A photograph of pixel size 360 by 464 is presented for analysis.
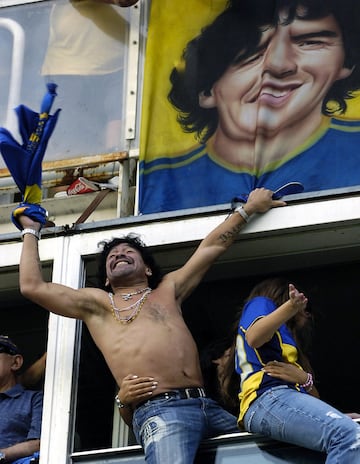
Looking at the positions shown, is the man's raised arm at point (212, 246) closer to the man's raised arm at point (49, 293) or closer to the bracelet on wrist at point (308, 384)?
the man's raised arm at point (49, 293)

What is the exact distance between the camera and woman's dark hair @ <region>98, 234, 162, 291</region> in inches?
314

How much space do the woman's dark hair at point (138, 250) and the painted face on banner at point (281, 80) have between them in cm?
116

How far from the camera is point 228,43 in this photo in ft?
30.6

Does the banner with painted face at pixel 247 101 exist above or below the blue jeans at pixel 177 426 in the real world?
above

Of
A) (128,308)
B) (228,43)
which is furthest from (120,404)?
(228,43)

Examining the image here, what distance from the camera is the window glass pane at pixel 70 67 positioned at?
31.2 ft

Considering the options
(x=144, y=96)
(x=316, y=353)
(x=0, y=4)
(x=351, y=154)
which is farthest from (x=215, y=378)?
(x=0, y=4)

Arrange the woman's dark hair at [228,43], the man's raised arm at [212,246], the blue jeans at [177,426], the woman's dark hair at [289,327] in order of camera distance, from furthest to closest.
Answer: the woman's dark hair at [228,43], the man's raised arm at [212,246], the woman's dark hair at [289,327], the blue jeans at [177,426]

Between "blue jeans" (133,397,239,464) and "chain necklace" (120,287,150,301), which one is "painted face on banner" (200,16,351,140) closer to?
"chain necklace" (120,287,150,301)

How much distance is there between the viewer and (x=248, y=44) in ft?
30.3

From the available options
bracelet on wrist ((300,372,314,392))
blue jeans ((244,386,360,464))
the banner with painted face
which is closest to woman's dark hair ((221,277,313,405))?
bracelet on wrist ((300,372,314,392))

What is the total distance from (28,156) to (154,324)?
1.38 m

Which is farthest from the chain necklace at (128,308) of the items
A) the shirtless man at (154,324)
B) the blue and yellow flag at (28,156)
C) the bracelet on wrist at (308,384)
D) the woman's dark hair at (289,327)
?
the bracelet on wrist at (308,384)

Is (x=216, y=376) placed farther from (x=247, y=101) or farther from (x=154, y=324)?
(x=247, y=101)
